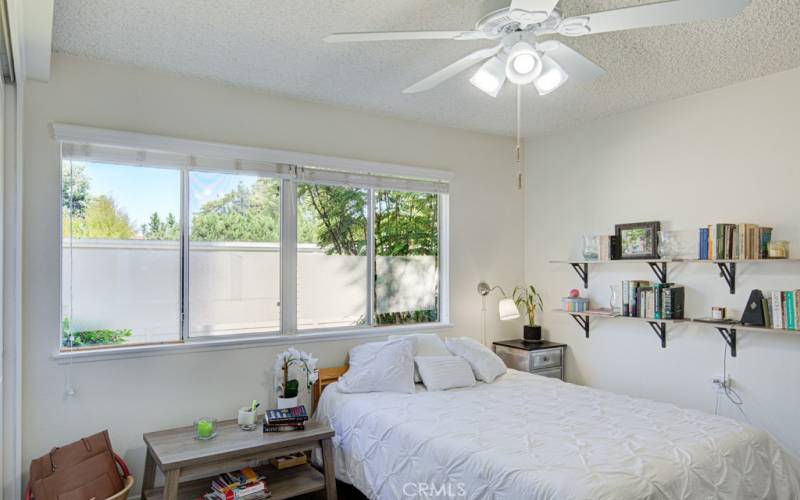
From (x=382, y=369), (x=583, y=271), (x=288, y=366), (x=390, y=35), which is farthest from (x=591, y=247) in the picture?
(x=390, y=35)

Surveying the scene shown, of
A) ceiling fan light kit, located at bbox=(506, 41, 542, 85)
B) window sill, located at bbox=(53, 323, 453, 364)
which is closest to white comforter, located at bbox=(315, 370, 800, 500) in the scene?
window sill, located at bbox=(53, 323, 453, 364)

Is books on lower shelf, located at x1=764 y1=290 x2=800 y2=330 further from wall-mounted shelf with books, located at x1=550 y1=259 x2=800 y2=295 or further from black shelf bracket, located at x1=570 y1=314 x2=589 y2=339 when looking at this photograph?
black shelf bracket, located at x1=570 y1=314 x2=589 y2=339

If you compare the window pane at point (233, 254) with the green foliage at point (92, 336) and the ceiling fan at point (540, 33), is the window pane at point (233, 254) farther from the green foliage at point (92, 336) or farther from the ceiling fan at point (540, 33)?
the ceiling fan at point (540, 33)

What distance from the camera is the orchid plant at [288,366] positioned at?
3215 millimetres

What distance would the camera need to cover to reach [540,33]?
80.0 inches

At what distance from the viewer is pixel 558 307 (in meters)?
4.47

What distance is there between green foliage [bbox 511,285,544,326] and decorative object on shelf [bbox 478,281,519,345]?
0.15 metres

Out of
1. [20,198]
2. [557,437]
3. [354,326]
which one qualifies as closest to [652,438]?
[557,437]

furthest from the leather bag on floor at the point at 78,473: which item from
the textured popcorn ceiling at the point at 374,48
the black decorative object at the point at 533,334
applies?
the black decorative object at the point at 533,334

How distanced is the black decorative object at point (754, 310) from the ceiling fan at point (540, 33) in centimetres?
176

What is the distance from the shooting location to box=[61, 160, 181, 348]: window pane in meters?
2.91

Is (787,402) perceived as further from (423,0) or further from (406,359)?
(423,0)

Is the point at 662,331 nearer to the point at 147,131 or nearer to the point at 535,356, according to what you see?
the point at 535,356

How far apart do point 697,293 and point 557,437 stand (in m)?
1.80
